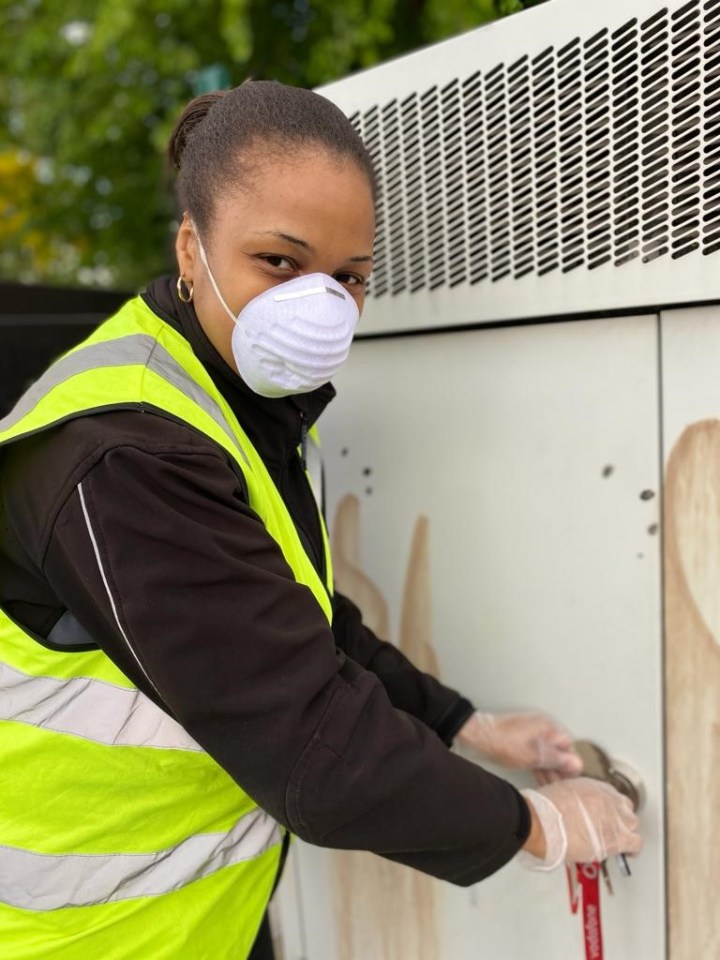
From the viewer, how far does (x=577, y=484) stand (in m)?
1.26

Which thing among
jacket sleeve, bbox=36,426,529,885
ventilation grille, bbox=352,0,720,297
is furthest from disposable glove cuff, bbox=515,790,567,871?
ventilation grille, bbox=352,0,720,297

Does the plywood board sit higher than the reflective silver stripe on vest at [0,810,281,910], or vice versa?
the plywood board

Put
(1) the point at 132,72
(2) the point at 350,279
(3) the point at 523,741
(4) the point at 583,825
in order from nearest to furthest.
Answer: (2) the point at 350,279, (4) the point at 583,825, (3) the point at 523,741, (1) the point at 132,72

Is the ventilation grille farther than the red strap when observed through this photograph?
No

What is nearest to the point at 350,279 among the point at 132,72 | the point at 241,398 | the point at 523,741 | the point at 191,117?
the point at 241,398


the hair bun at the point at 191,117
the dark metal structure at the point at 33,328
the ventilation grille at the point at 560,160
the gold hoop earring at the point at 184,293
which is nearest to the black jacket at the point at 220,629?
the gold hoop earring at the point at 184,293

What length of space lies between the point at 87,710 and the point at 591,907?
0.80 m

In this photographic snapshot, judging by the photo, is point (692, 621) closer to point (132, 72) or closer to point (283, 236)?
point (283, 236)

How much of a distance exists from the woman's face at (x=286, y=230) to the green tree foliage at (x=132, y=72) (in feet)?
5.23

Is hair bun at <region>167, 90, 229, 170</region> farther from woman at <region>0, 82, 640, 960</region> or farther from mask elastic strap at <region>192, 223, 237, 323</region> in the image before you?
mask elastic strap at <region>192, 223, 237, 323</region>

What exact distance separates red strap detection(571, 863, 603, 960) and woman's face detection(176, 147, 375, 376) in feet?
2.99

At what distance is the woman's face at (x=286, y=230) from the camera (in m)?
0.97

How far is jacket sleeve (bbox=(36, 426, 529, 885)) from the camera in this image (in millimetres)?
867

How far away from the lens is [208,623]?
0.88 meters
